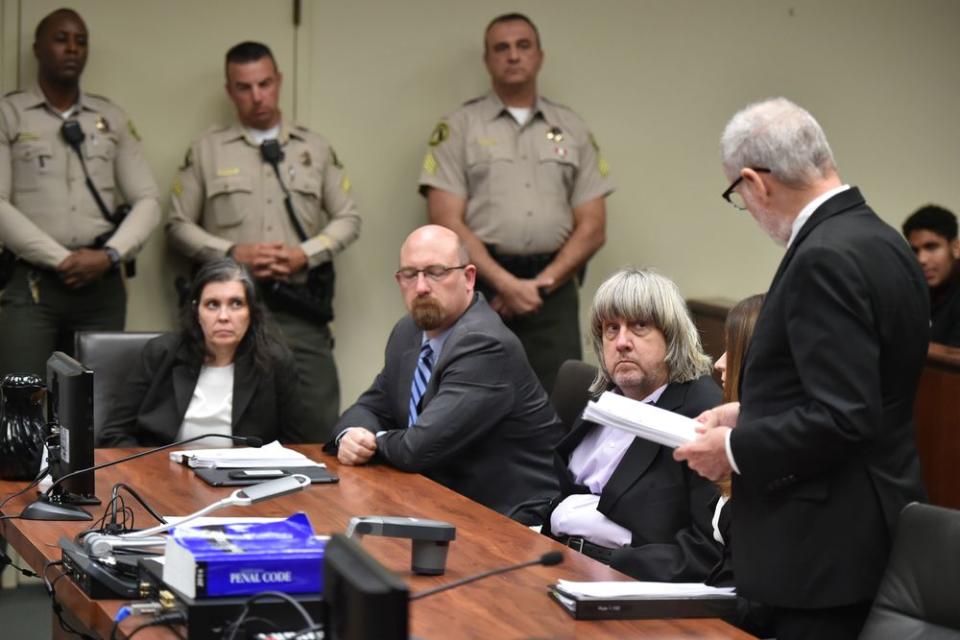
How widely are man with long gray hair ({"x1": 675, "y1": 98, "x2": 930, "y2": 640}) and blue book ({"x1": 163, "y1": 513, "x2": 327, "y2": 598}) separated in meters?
0.75

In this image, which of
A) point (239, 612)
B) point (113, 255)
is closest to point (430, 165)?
point (113, 255)

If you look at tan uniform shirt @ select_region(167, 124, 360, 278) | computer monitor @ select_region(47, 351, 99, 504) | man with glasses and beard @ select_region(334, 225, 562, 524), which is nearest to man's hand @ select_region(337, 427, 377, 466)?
man with glasses and beard @ select_region(334, 225, 562, 524)

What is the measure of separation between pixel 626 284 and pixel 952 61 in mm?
4397

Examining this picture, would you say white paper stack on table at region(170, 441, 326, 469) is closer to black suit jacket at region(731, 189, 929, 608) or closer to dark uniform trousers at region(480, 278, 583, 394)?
black suit jacket at region(731, 189, 929, 608)

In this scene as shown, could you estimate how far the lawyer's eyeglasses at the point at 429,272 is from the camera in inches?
153

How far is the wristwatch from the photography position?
5.35m

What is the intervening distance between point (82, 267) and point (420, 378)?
6.32 ft

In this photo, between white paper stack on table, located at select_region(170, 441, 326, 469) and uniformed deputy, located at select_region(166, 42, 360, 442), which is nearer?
white paper stack on table, located at select_region(170, 441, 326, 469)

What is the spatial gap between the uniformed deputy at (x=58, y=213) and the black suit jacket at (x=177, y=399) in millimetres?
1100

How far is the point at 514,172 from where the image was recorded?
5902mm

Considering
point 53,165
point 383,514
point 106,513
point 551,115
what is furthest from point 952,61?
point 106,513

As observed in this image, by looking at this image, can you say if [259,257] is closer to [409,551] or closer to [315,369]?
[315,369]

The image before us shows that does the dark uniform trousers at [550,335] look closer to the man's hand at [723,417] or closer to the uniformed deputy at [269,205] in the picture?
the uniformed deputy at [269,205]

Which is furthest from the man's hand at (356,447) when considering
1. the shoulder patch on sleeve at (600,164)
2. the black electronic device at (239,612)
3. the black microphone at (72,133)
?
the shoulder patch on sleeve at (600,164)
